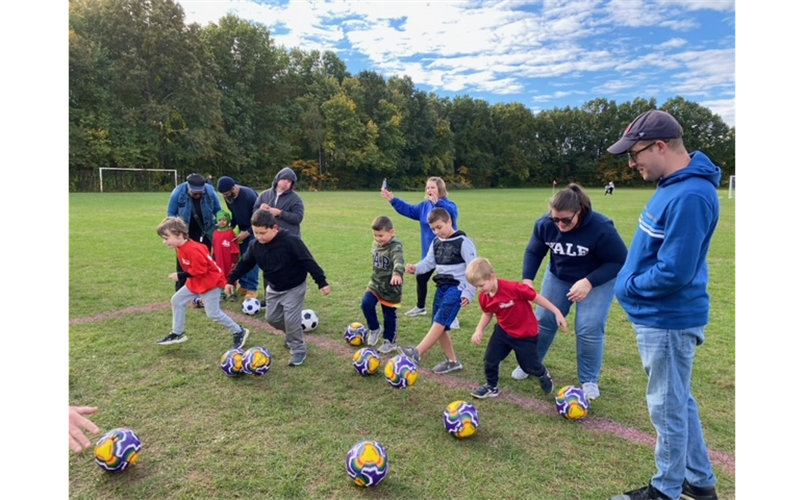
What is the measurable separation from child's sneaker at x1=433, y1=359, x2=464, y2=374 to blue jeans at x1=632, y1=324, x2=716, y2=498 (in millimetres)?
2456

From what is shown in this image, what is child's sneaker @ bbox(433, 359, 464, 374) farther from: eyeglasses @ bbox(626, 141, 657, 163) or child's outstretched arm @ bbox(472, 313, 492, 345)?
eyeglasses @ bbox(626, 141, 657, 163)

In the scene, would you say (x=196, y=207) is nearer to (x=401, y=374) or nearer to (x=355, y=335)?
(x=355, y=335)

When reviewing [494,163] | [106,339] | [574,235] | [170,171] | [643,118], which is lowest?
[106,339]

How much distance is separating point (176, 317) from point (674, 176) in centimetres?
552

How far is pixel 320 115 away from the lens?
188ft

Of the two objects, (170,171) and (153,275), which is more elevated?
(170,171)

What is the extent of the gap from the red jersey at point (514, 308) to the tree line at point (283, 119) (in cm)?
2310

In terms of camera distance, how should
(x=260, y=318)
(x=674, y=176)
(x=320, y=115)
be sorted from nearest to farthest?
(x=674, y=176) → (x=260, y=318) → (x=320, y=115)

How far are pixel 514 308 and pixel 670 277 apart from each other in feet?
6.04

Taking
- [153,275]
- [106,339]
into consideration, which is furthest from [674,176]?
[153,275]

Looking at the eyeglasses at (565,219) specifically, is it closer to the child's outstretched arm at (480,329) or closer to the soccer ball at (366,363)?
the child's outstretched arm at (480,329)

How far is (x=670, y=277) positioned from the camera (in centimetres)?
247

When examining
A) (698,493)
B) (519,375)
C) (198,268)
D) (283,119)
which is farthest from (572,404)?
(283,119)
